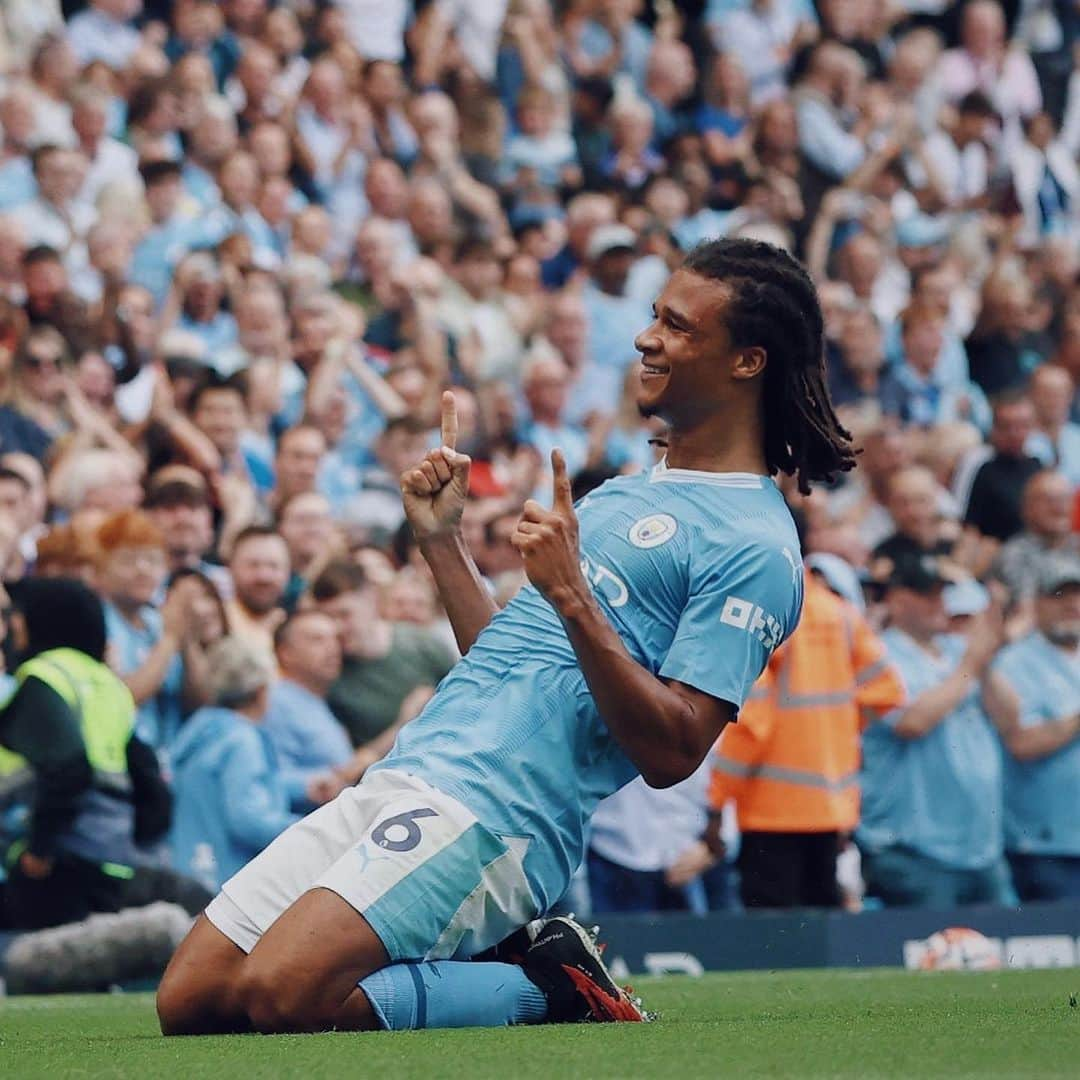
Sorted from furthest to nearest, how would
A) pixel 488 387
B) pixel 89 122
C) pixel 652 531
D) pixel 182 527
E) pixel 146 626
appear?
1. pixel 488 387
2. pixel 89 122
3. pixel 182 527
4. pixel 146 626
5. pixel 652 531

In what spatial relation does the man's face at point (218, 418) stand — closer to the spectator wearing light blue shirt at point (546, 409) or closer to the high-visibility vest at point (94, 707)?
the spectator wearing light blue shirt at point (546, 409)

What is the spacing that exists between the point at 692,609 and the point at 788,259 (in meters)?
0.95

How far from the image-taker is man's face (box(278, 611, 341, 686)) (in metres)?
9.08

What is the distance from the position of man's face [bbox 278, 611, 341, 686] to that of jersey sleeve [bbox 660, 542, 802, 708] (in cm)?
390

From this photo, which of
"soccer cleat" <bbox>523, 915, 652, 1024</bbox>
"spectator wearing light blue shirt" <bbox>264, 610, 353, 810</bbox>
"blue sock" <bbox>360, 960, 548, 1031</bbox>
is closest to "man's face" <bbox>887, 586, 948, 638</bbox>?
"spectator wearing light blue shirt" <bbox>264, 610, 353, 810</bbox>

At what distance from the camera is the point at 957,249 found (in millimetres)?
16688

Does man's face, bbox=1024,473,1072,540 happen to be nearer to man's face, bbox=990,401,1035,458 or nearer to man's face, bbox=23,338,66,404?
man's face, bbox=990,401,1035,458

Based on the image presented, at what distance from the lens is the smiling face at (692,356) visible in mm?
5512

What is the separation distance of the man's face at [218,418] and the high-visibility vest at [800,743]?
2.97 meters

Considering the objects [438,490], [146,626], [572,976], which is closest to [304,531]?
[146,626]

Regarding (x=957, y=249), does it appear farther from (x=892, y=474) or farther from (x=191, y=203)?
(x=191, y=203)

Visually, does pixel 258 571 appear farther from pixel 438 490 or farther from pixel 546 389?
pixel 438 490

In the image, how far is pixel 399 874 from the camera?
5.04 meters

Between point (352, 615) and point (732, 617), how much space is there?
4.33 m
